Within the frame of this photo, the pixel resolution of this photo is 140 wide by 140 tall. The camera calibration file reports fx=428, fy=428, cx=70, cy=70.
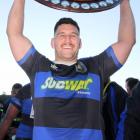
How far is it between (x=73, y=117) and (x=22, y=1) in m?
1.20

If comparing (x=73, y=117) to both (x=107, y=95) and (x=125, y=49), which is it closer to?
(x=125, y=49)

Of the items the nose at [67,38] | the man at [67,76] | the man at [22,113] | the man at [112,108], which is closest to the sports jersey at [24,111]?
the man at [22,113]

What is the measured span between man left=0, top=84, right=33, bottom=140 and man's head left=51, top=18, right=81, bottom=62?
223 cm

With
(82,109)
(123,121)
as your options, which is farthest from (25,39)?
(123,121)

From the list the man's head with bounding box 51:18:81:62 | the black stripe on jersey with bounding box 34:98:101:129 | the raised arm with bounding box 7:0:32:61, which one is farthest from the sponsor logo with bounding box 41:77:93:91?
the raised arm with bounding box 7:0:32:61

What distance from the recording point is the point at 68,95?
3521mm

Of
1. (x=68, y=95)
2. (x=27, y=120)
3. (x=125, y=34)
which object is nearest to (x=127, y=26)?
(x=125, y=34)

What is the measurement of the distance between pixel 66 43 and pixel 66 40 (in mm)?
29

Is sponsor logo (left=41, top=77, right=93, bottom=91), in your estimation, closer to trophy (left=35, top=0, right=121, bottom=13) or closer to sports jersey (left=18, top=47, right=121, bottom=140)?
sports jersey (left=18, top=47, right=121, bottom=140)

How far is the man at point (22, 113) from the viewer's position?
5773 mm

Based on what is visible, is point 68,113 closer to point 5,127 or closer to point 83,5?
point 83,5

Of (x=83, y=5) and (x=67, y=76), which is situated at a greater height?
(x=83, y=5)

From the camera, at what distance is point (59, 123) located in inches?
136

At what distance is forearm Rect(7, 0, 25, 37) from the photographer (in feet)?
12.3
